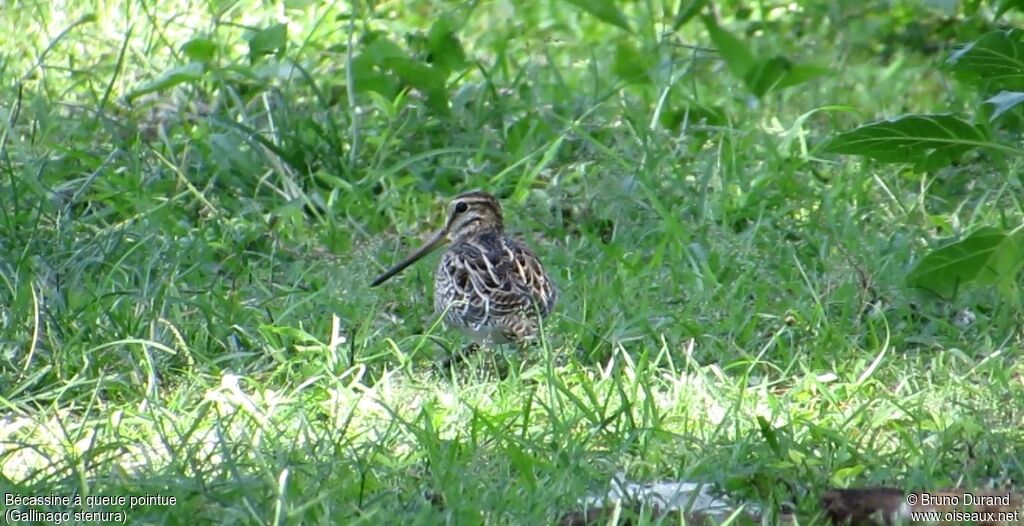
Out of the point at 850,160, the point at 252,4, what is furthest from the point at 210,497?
the point at 252,4

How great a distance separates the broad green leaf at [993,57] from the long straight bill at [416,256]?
8.20 feet

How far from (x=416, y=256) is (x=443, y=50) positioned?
189 centimetres

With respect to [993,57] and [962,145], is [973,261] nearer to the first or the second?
[962,145]

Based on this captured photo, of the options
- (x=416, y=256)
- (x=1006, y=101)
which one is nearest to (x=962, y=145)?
(x=1006, y=101)

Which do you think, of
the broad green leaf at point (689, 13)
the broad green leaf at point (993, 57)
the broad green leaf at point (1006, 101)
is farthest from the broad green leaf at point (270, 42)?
the broad green leaf at point (1006, 101)

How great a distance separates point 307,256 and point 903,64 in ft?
14.7

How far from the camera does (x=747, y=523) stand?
15.3 ft

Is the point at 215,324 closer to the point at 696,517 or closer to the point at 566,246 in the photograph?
the point at 566,246

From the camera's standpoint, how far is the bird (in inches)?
262

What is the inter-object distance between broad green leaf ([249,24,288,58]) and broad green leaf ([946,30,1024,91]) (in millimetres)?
3999

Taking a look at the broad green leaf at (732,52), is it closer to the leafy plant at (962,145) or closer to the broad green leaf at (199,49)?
the broad green leaf at (199,49)

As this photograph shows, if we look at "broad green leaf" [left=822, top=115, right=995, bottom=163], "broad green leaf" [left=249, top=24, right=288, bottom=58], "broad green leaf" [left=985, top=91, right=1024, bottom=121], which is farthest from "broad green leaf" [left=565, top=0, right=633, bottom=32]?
"broad green leaf" [left=985, top=91, right=1024, bottom=121]

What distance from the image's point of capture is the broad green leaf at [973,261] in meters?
6.48

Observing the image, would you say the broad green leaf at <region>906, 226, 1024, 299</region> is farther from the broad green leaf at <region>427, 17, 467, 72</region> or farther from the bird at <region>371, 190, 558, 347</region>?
the broad green leaf at <region>427, 17, 467, 72</region>
